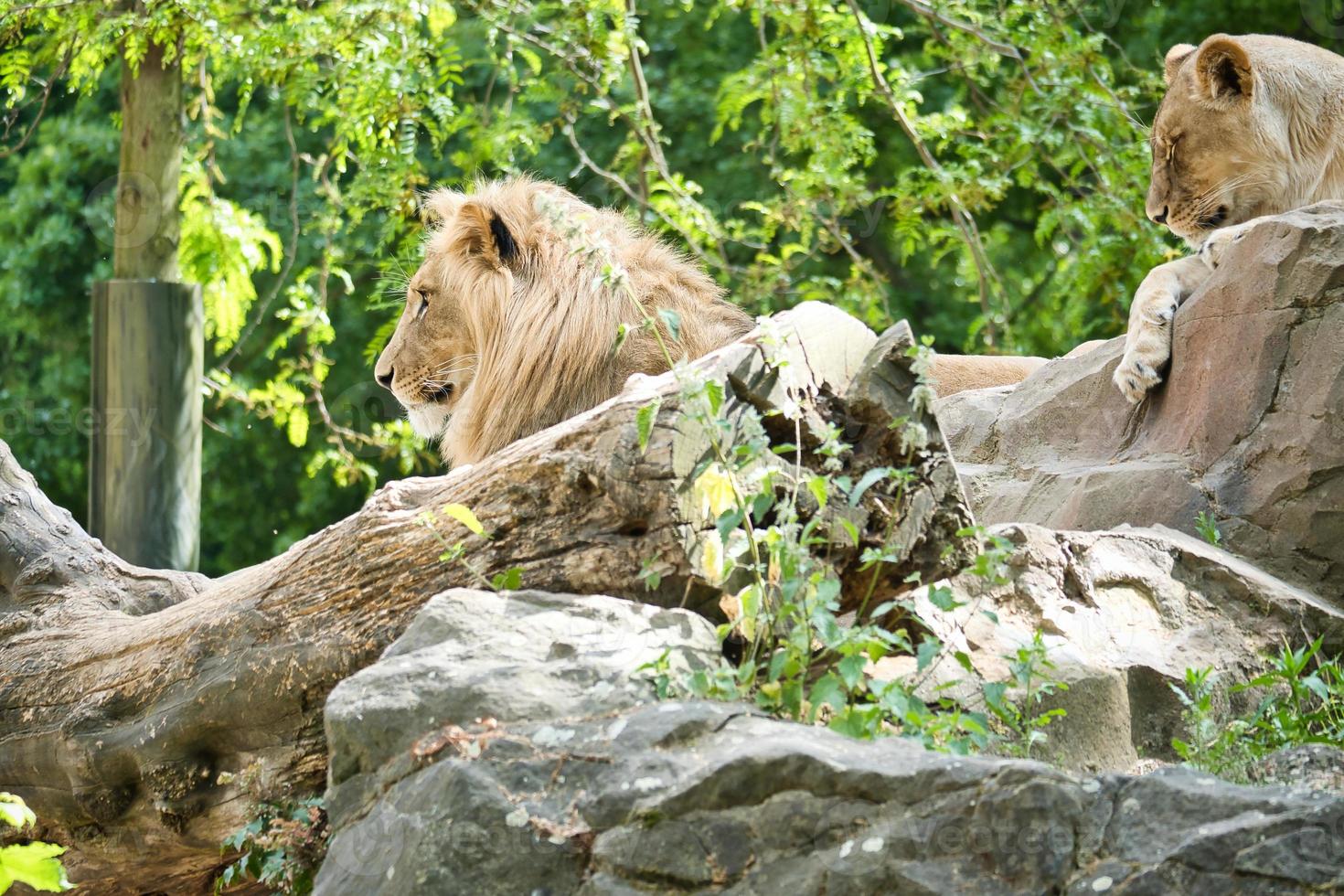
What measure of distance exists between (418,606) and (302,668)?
0.33 meters

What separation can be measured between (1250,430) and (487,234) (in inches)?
94.2

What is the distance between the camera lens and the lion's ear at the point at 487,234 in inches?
192

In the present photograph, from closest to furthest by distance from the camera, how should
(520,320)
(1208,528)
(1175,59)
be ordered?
(1208,528) < (520,320) < (1175,59)

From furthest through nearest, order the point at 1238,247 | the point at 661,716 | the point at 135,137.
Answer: the point at 135,137, the point at 1238,247, the point at 661,716

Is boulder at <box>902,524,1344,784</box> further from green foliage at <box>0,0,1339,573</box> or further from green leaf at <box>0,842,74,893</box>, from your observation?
green leaf at <box>0,842,74,893</box>

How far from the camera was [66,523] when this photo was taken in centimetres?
479

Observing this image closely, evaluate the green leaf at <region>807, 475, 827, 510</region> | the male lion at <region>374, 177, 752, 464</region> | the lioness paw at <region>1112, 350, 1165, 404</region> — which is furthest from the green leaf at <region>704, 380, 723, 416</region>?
the lioness paw at <region>1112, 350, 1165, 404</region>

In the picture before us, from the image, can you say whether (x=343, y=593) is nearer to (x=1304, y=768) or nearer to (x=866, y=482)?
(x=866, y=482)

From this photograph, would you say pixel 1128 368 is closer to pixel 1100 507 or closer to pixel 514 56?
pixel 1100 507

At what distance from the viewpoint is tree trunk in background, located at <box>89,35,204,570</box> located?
682 cm

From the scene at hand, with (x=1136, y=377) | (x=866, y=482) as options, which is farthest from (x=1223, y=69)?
(x=866, y=482)

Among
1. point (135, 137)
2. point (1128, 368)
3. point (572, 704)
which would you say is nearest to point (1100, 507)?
point (1128, 368)

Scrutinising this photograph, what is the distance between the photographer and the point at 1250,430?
4246mm

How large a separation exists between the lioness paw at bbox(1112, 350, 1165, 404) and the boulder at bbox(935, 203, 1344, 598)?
4 cm
